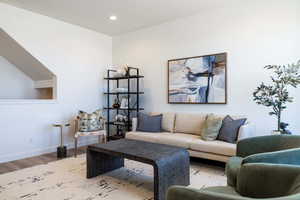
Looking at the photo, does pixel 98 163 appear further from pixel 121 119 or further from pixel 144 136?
pixel 121 119

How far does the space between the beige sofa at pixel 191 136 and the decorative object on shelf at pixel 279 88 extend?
1.43 feet

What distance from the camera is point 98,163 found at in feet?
9.64

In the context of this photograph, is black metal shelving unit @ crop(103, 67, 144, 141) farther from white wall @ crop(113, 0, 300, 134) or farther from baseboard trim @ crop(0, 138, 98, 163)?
baseboard trim @ crop(0, 138, 98, 163)

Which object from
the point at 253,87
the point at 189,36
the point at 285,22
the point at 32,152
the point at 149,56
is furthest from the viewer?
the point at 149,56

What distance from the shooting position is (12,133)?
3619 millimetres

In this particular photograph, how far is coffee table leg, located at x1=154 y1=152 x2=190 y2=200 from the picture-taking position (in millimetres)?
2176

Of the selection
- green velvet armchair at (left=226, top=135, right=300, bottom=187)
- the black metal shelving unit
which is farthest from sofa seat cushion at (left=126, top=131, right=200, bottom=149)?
green velvet armchair at (left=226, top=135, right=300, bottom=187)

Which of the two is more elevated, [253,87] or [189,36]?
[189,36]

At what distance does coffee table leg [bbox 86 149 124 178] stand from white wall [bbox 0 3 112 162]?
1.73 meters

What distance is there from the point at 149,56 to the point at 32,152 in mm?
3094

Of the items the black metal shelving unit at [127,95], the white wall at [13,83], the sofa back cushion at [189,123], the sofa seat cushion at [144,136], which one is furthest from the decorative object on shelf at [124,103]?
the white wall at [13,83]

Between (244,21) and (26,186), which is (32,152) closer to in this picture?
(26,186)

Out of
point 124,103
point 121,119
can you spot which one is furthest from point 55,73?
point 121,119

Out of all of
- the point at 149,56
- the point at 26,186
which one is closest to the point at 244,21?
the point at 149,56
